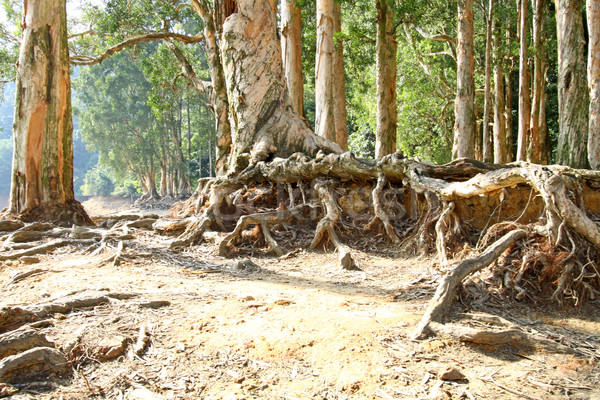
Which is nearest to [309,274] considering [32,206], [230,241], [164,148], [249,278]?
[249,278]

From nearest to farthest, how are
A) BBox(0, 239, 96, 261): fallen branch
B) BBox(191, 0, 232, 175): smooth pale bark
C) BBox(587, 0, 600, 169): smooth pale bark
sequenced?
1. BBox(0, 239, 96, 261): fallen branch
2. BBox(587, 0, 600, 169): smooth pale bark
3. BBox(191, 0, 232, 175): smooth pale bark

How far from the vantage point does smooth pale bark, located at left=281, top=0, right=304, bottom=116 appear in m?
11.7

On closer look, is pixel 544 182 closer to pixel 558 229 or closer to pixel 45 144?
pixel 558 229

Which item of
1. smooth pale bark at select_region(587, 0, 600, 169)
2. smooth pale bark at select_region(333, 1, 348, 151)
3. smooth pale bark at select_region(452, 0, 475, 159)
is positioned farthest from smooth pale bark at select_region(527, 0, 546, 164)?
smooth pale bark at select_region(333, 1, 348, 151)

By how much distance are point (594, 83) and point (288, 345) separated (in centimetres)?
717

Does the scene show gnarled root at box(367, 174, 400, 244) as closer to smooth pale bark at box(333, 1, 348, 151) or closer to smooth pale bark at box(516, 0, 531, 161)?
smooth pale bark at box(333, 1, 348, 151)

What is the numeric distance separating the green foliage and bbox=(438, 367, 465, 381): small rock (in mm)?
63636

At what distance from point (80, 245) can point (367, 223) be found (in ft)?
14.4

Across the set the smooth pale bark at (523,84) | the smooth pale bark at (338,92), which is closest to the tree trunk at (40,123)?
the smooth pale bark at (338,92)

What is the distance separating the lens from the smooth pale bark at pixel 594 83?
7.08 meters

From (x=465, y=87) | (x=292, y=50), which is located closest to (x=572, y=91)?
(x=465, y=87)

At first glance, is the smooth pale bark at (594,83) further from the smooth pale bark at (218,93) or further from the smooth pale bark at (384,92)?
the smooth pale bark at (218,93)

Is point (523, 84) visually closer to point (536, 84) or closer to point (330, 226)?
point (536, 84)

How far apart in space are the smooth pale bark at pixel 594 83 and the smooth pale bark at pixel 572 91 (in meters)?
0.31
